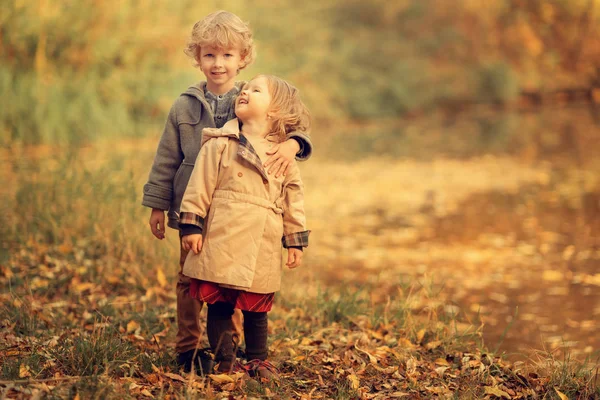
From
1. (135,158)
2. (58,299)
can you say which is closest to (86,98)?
(135,158)

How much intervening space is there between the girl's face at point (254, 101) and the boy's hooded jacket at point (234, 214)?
0.08 m

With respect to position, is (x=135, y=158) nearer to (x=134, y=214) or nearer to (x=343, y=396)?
(x=134, y=214)

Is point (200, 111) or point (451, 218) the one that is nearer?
point (200, 111)

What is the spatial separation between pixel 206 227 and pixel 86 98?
1005 cm

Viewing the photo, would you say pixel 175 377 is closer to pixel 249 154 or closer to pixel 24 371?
pixel 24 371

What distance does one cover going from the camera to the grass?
11.1ft

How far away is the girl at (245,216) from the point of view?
326 cm

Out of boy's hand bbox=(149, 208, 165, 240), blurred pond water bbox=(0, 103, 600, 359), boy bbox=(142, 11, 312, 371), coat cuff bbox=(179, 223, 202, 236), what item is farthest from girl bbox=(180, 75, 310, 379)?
blurred pond water bbox=(0, 103, 600, 359)

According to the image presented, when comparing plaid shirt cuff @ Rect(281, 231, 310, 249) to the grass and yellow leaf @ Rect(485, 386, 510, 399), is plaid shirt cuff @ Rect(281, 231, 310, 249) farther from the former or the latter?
yellow leaf @ Rect(485, 386, 510, 399)

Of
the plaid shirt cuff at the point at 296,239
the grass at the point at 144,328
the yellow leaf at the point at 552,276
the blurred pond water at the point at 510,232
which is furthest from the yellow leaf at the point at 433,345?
the yellow leaf at the point at 552,276

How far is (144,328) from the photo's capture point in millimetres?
4418

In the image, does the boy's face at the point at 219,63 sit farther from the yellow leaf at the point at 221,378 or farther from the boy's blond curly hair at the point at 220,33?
the yellow leaf at the point at 221,378

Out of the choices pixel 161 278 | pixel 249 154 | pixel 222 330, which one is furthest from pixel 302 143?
pixel 161 278

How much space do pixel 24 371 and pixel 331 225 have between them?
6.07 m
